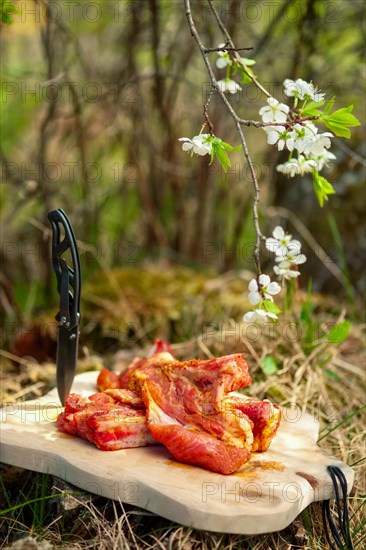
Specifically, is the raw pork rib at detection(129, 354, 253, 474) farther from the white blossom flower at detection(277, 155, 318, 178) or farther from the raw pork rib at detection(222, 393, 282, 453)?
the white blossom flower at detection(277, 155, 318, 178)

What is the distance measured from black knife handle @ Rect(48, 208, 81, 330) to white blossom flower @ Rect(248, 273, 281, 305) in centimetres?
73

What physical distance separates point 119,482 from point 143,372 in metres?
0.54

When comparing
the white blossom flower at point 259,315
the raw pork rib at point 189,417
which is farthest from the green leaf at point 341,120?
the raw pork rib at point 189,417

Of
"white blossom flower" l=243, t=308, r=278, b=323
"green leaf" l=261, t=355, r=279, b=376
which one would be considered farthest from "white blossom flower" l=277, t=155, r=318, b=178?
"green leaf" l=261, t=355, r=279, b=376

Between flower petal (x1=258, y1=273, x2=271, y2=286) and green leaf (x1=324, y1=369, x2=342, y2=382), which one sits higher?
flower petal (x1=258, y1=273, x2=271, y2=286)

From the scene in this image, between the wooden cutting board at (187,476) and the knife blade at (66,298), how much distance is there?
22 cm

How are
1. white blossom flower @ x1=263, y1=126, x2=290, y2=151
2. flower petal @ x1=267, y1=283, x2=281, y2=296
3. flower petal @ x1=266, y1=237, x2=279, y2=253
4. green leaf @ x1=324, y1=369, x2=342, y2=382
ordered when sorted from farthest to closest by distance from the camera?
1. green leaf @ x1=324, y1=369, x2=342, y2=382
2. flower petal @ x1=266, y1=237, x2=279, y2=253
3. flower petal @ x1=267, y1=283, x2=281, y2=296
4. white blossom flower @ x1=263, y1=126, x2=290, y2=151

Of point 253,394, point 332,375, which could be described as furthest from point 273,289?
point 332,375

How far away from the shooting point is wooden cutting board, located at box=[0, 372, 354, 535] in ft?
7.20

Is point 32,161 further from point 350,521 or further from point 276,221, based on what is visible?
point 350,521

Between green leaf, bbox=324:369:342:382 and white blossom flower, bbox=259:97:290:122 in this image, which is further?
green leaf, bbox=324:369:342:382

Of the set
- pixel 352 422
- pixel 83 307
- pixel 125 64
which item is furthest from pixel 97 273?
pixel 352 422

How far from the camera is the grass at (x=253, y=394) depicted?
245cm

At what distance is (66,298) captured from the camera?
2846 millimetres
